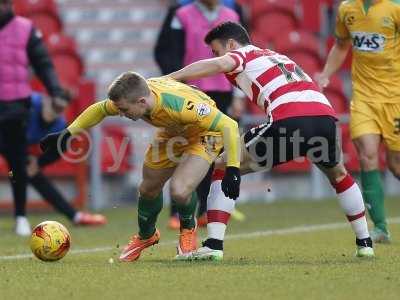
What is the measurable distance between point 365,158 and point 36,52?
3.80m

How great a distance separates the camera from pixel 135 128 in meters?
15.4

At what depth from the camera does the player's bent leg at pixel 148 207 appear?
8.27m

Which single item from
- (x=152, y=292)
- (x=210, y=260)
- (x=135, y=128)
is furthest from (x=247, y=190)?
(x=152, y=292)

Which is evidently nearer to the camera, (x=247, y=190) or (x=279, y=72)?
(x=279, y=72)

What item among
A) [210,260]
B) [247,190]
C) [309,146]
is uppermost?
[309,146]

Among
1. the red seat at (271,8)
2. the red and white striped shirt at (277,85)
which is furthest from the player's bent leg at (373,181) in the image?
the red seat at (271,8)

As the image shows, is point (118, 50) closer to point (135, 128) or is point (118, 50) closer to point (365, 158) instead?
point (135, 128)

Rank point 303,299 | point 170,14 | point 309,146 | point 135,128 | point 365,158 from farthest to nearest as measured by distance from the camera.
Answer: point 135,128 → point 170,14 → point 365,158 → point 309,146 → point 303,299

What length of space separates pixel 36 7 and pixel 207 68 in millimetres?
10380

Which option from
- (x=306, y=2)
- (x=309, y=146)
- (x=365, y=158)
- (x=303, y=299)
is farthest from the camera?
(x=306, y=2)

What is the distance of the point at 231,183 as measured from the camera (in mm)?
7605

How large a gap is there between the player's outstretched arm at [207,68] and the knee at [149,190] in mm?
848

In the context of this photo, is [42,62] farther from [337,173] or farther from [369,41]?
[337,173]

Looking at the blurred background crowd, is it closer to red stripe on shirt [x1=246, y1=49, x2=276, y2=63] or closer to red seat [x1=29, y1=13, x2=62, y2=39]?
red seat [x1=29, y1=13, x2=62, y2=39]
